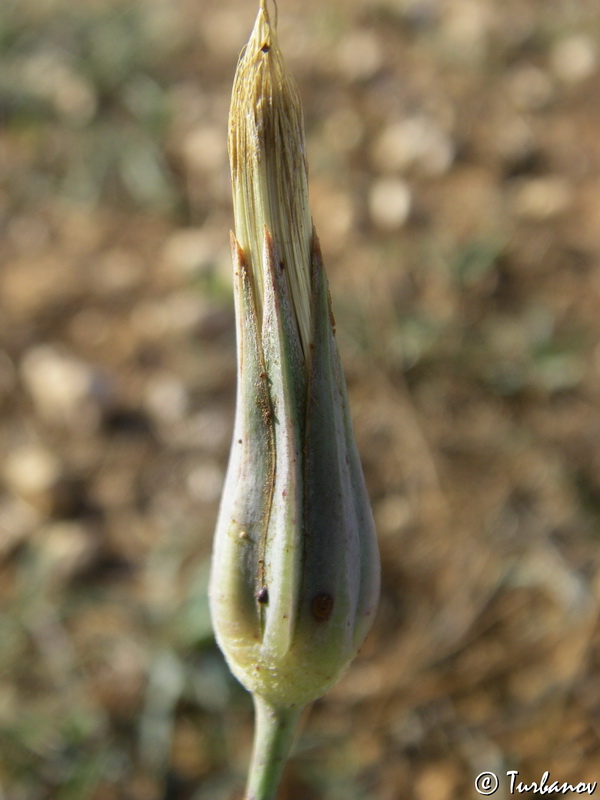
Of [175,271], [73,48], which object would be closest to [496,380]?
[175,271]

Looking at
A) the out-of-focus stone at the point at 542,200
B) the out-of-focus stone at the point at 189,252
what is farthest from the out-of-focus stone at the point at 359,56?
the out-of-focus stone at the point at 189,252

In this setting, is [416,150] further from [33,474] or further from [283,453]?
[283,453]

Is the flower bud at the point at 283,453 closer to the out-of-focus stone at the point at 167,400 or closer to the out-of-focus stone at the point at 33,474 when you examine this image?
the out-of-focus stone at the point at 33,474

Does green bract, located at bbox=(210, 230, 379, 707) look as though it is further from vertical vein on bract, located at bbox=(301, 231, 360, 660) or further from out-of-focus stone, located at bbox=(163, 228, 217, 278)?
out-of-focus stone, located at bbox=(163, 228, 217, 278)

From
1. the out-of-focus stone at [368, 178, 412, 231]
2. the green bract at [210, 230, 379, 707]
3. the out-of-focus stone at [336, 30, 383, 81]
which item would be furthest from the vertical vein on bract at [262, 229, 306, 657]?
the out-of-focus stone at [336, 30, 383, 81]

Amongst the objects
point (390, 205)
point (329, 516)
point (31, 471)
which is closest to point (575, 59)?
point (390, 205)

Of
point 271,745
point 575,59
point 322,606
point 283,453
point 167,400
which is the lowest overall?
point 271,745

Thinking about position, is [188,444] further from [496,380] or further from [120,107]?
[120,107]

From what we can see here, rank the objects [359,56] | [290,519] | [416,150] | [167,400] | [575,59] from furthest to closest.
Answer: [359,56] < [575,59] < [416,150] < [167,400] < [290,519]
